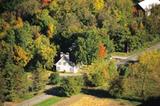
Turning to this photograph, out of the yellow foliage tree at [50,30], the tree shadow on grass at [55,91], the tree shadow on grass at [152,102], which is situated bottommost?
the tree shadow on grass at [152,102]

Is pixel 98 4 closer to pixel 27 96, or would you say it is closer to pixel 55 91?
pixel 55 91

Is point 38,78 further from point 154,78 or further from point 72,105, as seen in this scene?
point 154,78

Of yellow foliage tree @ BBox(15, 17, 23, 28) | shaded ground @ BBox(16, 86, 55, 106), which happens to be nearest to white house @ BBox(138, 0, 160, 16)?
yellow foliage tree @ BBox(15, 17, 23, 28)

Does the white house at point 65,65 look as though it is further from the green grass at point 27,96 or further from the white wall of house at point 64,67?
the green grass at point 27,96

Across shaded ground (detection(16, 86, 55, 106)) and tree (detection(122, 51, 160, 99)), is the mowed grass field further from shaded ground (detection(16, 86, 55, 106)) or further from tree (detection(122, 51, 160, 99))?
shaded ground (detection(16, 86, 55, 106))

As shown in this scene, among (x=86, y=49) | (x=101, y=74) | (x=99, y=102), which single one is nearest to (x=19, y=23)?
(x=86, y=49)

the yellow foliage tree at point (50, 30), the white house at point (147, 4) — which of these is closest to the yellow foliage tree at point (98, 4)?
the white house at point (147, 4)
